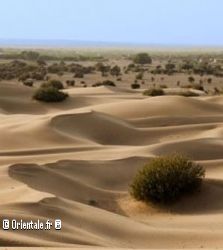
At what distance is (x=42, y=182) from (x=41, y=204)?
2.91 m

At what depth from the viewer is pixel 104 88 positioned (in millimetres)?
36594

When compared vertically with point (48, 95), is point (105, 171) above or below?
above

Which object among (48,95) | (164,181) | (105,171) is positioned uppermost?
(164,181)

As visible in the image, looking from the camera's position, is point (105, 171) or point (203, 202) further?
point (105, 171)

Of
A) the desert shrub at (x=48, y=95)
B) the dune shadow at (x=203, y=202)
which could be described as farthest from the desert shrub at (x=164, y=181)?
the desert shrub at (x=48, y=95)

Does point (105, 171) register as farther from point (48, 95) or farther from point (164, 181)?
point (48, 95)

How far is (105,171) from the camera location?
14.8 metres

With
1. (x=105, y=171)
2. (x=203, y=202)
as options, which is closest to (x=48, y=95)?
(x=105, y=171)

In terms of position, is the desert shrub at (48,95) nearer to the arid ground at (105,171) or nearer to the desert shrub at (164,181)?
the arid ground at (105,171)

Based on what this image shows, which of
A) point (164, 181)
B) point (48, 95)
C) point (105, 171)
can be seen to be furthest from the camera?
point (48, 95)

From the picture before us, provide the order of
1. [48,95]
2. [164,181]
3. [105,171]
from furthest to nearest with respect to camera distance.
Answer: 1. [48,95]
2. [105,171]
3. [164,181]

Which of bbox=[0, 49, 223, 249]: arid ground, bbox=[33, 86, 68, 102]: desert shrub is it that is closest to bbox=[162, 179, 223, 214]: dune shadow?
bbox=[0, 49, 223, 249]: arid ground

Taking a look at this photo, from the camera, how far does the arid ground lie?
379 inches

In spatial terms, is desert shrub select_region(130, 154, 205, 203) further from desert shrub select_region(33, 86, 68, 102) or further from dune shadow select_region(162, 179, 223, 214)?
desert shrub select_region(33, 86, 68, 102)
